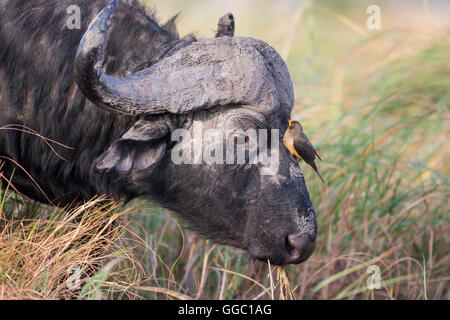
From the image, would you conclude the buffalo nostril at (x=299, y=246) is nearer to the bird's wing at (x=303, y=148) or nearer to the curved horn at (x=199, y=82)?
the bird's wing at (x=303, y=148)

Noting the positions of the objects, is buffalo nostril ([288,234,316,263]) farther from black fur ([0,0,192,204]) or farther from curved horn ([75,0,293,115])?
black fur ([0,0,192,204])

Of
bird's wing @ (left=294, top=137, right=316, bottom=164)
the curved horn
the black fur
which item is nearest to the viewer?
the curved horn

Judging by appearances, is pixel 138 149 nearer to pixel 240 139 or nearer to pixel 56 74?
pixel 240 139

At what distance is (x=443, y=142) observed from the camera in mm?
5773

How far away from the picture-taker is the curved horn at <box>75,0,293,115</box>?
293cm

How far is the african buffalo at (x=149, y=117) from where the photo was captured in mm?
3020

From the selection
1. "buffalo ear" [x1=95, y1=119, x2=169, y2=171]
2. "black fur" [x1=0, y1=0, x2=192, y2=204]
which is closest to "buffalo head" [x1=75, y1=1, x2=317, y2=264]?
"buffalo ear" [x1=95, y1=119, x2=169, y2=171]

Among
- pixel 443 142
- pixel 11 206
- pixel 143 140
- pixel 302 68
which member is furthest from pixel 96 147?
pixel 302 68

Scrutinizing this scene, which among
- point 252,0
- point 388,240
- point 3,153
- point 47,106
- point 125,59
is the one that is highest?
point 252,0

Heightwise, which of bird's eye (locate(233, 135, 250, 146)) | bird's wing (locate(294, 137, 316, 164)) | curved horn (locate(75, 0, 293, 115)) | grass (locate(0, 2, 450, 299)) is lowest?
grass (locate(0, 2, 450, 299))

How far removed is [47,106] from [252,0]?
766 centimetres

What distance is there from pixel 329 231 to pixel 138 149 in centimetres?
202

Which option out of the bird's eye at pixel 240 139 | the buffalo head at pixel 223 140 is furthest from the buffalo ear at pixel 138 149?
the bird's eye at pixel 240 139

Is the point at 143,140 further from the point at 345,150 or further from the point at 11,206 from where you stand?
the point at 345,150
